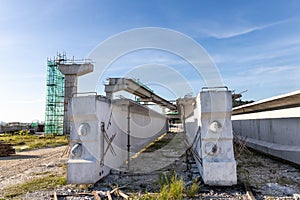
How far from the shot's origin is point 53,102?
99.0ft

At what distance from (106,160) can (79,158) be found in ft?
3.18

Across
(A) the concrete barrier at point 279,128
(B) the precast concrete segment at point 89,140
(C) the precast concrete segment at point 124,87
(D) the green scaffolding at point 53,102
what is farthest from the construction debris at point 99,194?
(D) the green scaffolding at point 53,102

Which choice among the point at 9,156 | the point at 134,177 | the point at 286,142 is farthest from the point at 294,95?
the point at 9,156

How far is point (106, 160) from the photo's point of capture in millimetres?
5914

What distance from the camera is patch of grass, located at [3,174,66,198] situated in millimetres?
4844

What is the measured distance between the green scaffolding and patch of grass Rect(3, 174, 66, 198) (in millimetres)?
25532

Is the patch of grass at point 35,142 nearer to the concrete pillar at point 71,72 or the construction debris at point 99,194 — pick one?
the concrete pillar at point 71,72

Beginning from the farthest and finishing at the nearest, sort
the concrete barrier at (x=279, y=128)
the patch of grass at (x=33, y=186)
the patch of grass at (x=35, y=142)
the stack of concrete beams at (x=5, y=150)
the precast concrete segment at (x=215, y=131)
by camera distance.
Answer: the patch of grass at (x=35, y=142) < the stack of concrete beams at (x=5, y=150) < the concrete barrier at (x=279, y=128) < the patch of grass at (x=33, y=186) < the precast concrete segment at (x=215, y=131)

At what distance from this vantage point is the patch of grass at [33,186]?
15.9 feet

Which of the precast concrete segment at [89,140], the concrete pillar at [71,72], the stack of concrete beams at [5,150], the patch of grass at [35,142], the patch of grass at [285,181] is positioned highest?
the concrete pillar at [71,72]

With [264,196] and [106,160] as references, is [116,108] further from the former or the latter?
[264,196]

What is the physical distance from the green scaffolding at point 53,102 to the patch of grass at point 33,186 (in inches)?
1005

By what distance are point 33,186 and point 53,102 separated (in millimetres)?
27252

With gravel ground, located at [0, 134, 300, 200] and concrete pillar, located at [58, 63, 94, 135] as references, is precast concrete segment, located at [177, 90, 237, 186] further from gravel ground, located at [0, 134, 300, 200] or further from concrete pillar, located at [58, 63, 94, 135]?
concrete pillar, located at [58, 63, 94, 135]
